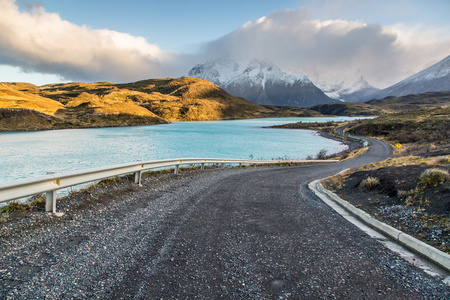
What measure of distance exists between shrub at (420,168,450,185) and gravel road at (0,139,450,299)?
Result: 317 cm

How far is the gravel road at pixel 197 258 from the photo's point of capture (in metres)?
3.19

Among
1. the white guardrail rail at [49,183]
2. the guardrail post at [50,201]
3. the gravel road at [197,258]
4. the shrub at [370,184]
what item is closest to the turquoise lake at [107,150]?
the white guardrail rail at [49,183]

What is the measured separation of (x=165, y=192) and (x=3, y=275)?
558cm

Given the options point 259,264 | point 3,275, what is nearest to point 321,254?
point 259,264

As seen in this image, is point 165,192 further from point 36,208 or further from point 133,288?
point 133,288

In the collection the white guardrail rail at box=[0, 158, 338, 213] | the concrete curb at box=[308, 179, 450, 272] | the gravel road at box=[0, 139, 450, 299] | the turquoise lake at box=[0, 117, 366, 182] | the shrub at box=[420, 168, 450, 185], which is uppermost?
the shrub at box=[420, 168, 450, 185]

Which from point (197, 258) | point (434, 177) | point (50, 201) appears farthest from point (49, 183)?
point (434, 177)

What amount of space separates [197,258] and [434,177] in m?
7.53

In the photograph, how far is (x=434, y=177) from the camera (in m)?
7.36

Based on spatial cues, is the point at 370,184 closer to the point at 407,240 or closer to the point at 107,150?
the point at 407,240

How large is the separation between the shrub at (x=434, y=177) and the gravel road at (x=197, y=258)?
10.4 feet

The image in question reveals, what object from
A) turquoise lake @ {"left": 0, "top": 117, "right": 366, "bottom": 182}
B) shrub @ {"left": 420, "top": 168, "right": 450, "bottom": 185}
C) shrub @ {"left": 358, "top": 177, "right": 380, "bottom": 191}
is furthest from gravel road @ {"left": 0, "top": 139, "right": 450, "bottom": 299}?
turquoise lake @ {"left": 0, "top": 117, "right": 366, "bottom": 182}

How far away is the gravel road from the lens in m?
3.19

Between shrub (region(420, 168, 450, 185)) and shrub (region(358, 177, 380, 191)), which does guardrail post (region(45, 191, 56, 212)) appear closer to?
shrub (region(358, 177, 380, 191))
